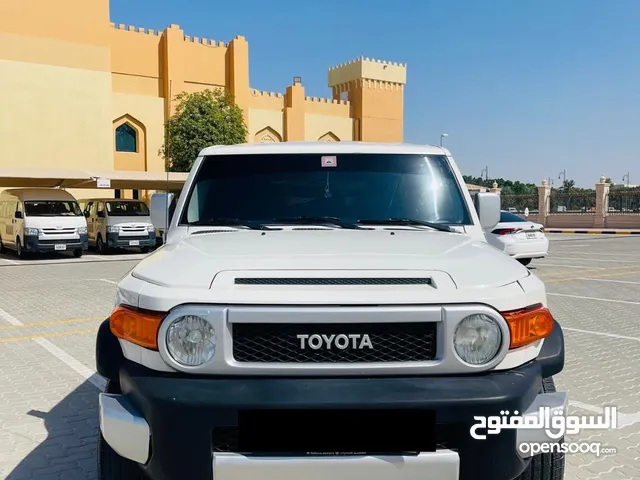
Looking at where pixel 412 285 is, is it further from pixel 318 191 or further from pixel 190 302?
pixel 318 191

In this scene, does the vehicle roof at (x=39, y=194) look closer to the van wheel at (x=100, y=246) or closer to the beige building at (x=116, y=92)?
the van wheel at (x=100, y=246)

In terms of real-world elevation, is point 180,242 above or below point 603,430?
above

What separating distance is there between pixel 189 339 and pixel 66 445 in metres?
2.22

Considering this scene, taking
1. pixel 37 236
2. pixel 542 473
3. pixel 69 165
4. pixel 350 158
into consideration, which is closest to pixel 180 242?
pixel 350 158

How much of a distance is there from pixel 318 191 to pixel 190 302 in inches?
65.6

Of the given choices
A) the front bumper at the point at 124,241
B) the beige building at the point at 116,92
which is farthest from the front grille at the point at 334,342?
the beige building at the point at 116,92

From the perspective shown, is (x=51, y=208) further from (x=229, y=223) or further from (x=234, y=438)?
(x=234, y=438)

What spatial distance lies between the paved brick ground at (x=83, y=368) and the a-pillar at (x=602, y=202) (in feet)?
91.9

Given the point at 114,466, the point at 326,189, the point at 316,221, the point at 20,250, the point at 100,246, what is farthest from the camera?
the point at 100,246

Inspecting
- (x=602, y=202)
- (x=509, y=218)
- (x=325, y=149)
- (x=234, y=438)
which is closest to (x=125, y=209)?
(x=509, y=218)

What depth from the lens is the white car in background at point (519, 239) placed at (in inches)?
536

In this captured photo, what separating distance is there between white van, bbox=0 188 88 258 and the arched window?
16126 mm

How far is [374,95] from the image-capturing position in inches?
1868

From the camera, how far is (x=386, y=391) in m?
2.18
